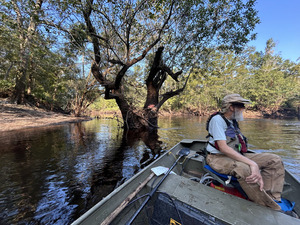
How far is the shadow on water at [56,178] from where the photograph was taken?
2.62 m

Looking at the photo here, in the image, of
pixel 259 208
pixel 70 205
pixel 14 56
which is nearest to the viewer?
pixel 259 208

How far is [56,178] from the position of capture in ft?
12.7

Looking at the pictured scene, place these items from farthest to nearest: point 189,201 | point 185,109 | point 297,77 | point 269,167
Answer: point 185,109 → point 297,77 → point 269,167 → point 189,201

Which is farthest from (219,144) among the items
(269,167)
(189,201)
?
(189,201)

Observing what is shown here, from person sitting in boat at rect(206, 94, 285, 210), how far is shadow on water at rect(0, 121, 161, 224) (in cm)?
283

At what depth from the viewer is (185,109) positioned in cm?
4188

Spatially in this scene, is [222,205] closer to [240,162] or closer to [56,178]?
[240,162]

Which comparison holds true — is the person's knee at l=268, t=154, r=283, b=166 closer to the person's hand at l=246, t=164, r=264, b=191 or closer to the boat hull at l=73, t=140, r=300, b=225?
the person's hand at l=246, t=164, r=264, b=191

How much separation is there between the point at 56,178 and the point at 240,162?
4697 millimetres

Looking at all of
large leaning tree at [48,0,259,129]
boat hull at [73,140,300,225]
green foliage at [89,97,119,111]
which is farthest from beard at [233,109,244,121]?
green foliage at [89,97,119,111]

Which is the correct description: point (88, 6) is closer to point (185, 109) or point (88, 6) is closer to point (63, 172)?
point (63, 172)

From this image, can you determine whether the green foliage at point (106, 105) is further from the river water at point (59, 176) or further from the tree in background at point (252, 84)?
the river water at point (59, 176)

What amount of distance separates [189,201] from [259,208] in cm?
82

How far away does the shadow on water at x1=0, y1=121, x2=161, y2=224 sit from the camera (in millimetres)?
2615
